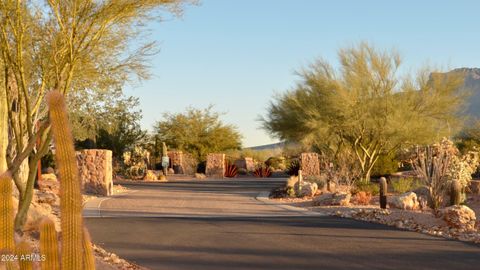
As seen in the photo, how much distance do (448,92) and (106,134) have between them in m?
23.8

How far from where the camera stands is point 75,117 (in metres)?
31.4

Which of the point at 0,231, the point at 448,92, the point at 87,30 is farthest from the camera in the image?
the point at 448,92

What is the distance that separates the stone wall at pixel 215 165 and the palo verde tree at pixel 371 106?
12.1m

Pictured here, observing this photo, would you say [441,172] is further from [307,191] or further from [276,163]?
[276,163]

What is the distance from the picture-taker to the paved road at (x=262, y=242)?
10.4 m

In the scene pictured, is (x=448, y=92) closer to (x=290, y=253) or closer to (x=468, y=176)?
(x=468, y=176)

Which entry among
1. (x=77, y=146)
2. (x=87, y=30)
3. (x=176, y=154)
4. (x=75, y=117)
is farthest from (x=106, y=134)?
(x=87, y=30)

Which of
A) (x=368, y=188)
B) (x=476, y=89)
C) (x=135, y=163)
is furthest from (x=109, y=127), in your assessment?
(x=476, y=89)

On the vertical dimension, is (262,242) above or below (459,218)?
below

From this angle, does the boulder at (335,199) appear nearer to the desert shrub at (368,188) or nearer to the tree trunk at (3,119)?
the desert shrub at (368,188)

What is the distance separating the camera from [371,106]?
31.0 m

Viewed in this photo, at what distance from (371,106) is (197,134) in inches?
1062

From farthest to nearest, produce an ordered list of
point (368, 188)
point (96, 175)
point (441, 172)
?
point (368, 188), point (96, 175), point (441, 172)

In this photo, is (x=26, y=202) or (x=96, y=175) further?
(x=96, y=175)
